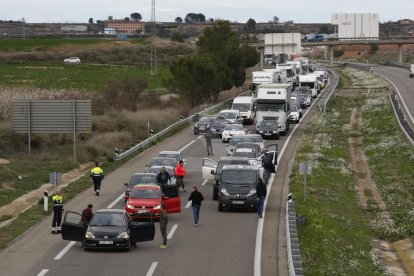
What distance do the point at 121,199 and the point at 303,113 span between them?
45599 mm

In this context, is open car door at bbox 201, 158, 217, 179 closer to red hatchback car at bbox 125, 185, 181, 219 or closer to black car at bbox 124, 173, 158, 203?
black car at bbox 124, 173, 158, 203

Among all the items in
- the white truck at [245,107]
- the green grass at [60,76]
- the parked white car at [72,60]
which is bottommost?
the white truck at [245,107]

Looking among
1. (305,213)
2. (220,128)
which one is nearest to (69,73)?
(220,128)

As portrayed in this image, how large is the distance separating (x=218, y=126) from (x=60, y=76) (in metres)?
64.1

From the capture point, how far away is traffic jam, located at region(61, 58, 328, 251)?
26672 mm

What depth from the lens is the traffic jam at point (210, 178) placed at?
2667cm

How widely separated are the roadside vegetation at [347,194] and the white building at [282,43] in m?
27.3

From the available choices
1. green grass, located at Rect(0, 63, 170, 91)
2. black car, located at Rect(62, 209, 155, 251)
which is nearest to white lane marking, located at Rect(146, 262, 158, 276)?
black car, located at Rect(62, 209, 155, 251)

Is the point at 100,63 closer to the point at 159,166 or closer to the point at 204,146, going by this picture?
the point at 204,146

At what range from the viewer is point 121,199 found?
121ft

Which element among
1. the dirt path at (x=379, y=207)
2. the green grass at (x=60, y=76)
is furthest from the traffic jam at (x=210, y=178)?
the green grass at (x=60, y=76)

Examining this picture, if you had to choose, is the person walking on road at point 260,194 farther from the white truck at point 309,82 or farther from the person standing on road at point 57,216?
the white truck at point 309,82

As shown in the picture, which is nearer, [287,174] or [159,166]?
[159,166]

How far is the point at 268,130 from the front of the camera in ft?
196
